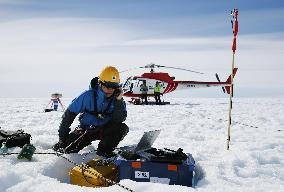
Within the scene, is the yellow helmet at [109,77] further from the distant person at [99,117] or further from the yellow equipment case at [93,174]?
the yellow equipment case at [93,174]

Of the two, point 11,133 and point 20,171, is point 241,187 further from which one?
point 11,133

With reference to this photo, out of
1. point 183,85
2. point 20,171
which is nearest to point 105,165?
point 20,171

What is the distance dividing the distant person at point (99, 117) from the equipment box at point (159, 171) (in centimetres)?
124

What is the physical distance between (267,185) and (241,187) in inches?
12.5

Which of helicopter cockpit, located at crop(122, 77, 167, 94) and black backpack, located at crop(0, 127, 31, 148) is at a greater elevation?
helicopter cockpit, located at crop(122, 77, 167, 94)

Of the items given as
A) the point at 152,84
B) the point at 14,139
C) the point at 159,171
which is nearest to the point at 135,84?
the point at 152,84

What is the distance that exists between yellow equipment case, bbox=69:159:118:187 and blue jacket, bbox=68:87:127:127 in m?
1.23

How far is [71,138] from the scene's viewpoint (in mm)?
6000

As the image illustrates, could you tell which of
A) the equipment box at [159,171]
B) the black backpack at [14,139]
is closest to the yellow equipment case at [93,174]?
the equipment box at [159,171]

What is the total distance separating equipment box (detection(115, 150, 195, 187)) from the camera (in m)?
4.30

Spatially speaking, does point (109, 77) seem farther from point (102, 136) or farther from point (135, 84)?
point (135, 84)

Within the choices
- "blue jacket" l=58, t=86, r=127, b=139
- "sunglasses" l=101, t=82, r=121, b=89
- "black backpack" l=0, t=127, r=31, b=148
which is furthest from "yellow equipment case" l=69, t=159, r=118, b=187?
"black backpack" l=0, t=127, r=31, b=148

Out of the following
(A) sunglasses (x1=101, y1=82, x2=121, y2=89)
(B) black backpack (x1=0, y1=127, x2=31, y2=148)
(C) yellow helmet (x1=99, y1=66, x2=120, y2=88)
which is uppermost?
(C) yellow helmet (x1=99, y1=66, x2=120, y2=88)

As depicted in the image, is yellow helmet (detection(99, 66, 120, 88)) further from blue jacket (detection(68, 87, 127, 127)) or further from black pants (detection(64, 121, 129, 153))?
black pants (detection(64, 121, 129, 153))
